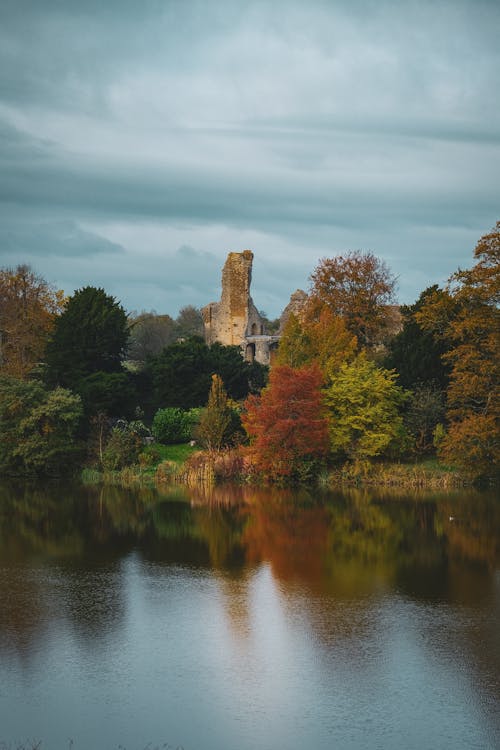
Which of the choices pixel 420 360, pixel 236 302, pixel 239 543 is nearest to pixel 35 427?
pixel 239 543

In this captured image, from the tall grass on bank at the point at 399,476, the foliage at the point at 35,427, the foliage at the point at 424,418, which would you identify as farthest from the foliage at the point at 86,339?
the foliage at the point at 424,418

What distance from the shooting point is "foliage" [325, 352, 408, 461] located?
35.9 m

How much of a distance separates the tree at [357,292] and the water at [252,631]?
21.3 metres

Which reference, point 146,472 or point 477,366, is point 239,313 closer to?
point 146,472

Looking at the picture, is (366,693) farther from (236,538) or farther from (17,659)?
(236,538)

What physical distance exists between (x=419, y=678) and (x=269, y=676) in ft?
7.46

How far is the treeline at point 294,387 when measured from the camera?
34375 millimetres

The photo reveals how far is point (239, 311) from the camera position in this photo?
59.7 m

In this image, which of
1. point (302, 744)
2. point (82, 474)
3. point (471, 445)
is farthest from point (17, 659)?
point (82, 474)

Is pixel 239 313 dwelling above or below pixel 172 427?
above

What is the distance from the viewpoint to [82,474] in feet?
129

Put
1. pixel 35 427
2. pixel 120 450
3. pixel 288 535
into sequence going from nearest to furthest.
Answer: pixel 288 535 < pixel 35 427 < pixel 120 450

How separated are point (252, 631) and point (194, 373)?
3073cm

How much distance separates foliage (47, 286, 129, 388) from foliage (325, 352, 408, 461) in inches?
543
